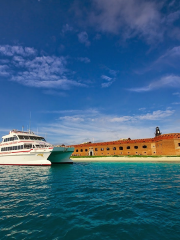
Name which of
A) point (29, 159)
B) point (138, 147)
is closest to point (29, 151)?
point (29, 159)

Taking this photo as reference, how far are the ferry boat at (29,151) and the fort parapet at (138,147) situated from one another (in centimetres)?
3642

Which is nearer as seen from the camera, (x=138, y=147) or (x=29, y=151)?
(x=29, y=151)

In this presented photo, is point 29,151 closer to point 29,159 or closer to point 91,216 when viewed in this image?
point 29,159

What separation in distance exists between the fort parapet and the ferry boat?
36420 mm

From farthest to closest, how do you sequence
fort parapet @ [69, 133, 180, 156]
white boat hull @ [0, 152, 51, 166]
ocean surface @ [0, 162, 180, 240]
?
1. fort parapet @ [69, 133, 180, 156]
2. white boat hull @ [0, 152, 51, 166]
3. ocean surface @ [0, 162, 180, 240]

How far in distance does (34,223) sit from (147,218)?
465 cm

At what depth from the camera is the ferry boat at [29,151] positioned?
29750 mm

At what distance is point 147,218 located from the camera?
6469 mm

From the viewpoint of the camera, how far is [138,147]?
62375 mm

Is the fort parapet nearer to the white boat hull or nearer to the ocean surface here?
the white boat hull

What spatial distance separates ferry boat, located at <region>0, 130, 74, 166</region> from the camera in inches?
1171

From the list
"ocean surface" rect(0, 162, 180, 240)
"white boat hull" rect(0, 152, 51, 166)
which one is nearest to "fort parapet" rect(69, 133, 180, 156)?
"white boat hull" rect(0, 152, 51, 166)

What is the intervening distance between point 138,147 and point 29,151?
4522 centimetres

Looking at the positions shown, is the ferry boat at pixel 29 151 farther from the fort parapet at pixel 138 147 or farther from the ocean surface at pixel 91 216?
the fort parapet at pixel 138 147
